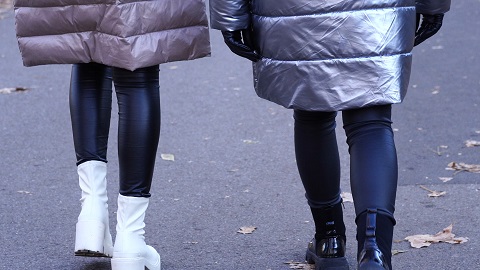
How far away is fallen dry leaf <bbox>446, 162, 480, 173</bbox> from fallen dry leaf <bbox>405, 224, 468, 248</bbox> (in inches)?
45.9

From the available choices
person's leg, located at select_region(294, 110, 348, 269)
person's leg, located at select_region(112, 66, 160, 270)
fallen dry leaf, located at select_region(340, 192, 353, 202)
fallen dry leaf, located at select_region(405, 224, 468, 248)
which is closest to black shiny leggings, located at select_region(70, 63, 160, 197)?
person's leg, located at select_region(112, 66, 160, 270)

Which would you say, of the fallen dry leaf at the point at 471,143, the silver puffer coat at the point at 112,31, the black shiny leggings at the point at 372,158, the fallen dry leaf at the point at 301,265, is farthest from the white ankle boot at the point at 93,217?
the fallen dry leaf at the point at 471,143

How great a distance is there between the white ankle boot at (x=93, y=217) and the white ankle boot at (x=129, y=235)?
0.14 meters

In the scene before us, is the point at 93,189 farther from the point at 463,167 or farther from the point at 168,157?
the point at 463,167

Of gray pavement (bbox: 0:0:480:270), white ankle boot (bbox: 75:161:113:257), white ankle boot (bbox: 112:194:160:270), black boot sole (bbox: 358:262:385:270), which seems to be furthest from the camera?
gray pavement (bbox: 0:0:480:270)

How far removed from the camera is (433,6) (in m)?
3.51

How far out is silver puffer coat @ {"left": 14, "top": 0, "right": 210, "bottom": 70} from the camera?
11.6 feet

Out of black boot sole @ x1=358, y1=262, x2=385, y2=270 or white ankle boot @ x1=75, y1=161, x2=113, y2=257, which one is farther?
white ankle boot @ x1=75, y1=161, x2=113, y2=257

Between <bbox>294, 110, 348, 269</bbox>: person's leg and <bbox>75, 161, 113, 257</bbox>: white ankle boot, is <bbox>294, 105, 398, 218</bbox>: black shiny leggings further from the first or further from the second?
<bbox>75, 161, 113, 257</bbox>: white ankle boot

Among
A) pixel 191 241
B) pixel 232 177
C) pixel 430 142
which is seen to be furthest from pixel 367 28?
pixel 430 142

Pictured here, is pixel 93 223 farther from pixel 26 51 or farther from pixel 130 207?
pixel 26 51

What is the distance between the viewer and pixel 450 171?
5539 millimetres

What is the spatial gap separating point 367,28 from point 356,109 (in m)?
0.29

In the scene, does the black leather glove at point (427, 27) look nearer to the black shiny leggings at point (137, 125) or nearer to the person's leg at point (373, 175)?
the person's leg at point (373, 175)
